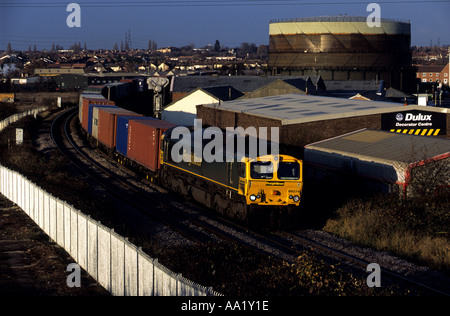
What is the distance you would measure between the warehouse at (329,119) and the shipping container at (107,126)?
842 cm

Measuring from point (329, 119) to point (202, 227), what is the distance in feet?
54.3

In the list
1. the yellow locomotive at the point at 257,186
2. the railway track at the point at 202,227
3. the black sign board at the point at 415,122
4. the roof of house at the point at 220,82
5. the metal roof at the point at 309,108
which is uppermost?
the roof of house at the point at 220,82

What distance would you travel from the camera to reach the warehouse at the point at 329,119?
36.8 meters

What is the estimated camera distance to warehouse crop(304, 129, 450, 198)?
25.6m

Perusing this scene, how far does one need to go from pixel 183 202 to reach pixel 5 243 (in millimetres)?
9323

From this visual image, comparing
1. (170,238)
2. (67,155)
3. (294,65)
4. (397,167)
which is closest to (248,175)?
(170,238)

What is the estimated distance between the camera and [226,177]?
2381cm

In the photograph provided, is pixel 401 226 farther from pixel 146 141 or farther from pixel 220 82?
pixel 220 82

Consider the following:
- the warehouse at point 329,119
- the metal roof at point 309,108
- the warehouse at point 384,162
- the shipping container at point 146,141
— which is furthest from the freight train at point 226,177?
the metal roof at point 309,108

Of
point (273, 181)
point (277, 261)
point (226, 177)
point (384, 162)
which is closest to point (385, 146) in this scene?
point (384, 162)

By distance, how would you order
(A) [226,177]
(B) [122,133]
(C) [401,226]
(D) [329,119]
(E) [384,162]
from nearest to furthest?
(C) [401,226]
(A) [226,177]
(E) [384,162]
(D) [329,119]
(B) [122,133]

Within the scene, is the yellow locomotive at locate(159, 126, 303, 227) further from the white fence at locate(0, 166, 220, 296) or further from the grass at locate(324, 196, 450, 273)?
the white fence at locate(0, 166, 220, 296)

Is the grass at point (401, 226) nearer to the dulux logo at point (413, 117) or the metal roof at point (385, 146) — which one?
the metal roof at point (385, 146)
